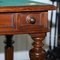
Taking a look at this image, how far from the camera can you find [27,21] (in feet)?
3.03

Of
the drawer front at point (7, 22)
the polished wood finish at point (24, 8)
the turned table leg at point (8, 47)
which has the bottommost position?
the turned table leg at point (8, 47)

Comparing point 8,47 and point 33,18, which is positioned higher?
point 33,18

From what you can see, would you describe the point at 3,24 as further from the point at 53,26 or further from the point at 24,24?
the point at 53,26

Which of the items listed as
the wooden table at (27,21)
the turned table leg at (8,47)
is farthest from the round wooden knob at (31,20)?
the turned table leg at (8,47)

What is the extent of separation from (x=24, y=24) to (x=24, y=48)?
867 millimetres

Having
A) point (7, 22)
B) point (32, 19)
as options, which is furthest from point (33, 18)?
point (7, 22)

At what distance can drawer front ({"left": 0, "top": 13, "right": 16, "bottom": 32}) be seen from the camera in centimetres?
90

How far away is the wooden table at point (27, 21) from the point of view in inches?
35.1

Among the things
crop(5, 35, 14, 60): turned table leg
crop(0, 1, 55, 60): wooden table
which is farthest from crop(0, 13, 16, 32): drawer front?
crop(5, 35, 14, 60): turned table leg

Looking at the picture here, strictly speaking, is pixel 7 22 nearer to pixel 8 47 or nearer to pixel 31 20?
pixel 31 20

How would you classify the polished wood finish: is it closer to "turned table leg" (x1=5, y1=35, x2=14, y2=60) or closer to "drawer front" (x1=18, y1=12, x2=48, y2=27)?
"drawer front" (x1=18, y1=12, x2=48, y2=27)

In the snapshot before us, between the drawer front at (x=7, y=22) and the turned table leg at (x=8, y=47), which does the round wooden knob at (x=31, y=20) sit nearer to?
the drawer front at (x=7, y=22)

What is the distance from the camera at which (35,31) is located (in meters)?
0.94

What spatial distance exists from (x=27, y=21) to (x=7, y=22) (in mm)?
105
